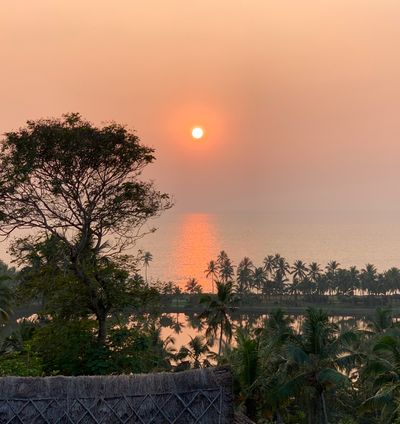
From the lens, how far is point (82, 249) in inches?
795

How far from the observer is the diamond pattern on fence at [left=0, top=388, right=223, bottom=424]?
857 centimetres

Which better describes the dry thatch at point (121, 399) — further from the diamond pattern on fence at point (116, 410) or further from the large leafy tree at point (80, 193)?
the large leafy tree at point (80, 193)

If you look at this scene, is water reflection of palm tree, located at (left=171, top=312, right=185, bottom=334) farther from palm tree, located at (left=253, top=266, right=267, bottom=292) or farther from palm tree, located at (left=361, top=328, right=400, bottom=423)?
palm tree, located at (left=361, top=328, right=400, bottom=423)

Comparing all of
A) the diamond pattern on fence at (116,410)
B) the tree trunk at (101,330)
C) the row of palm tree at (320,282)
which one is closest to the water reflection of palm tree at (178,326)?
the row of palm tree at (320,282)

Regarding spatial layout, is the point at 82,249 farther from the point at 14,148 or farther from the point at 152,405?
the point at 152,405

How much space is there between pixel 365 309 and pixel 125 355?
263 ft

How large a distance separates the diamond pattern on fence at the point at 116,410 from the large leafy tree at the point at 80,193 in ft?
34.2

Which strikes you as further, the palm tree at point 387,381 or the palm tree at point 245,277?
the palm tree at point 245,277

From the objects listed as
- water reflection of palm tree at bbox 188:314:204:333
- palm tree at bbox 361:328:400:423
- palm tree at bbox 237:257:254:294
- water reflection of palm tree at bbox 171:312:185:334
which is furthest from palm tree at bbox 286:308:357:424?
palm tree at bbox 237:257:254:294

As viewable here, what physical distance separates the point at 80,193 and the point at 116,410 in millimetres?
13352

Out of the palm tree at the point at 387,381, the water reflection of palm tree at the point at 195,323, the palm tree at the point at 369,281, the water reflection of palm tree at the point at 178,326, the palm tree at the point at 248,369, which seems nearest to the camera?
the palm tree at the point at 387,381

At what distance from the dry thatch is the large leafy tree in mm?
10221

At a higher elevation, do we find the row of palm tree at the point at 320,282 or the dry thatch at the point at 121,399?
the row of palm tree at the point at 320,282

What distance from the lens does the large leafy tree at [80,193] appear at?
18797mm
